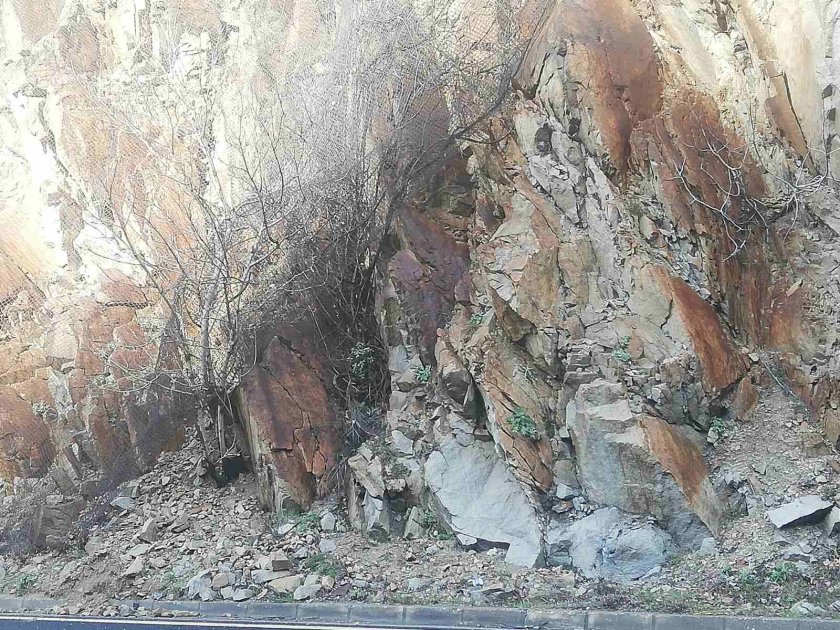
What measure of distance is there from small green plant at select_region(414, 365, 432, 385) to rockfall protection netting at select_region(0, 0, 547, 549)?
125 centimetres

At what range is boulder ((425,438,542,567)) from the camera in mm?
6699

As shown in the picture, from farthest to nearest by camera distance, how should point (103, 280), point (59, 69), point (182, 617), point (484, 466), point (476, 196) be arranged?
point (59, 69) → point (103, 280) → point (476, 196) → point (484, 466) → point (182, 617)

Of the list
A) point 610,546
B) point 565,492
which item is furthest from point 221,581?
point 610,546

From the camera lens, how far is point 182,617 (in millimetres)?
6535

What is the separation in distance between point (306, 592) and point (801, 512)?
4.34 meters

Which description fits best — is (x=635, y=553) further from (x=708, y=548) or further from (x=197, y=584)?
(x=197, y=584)

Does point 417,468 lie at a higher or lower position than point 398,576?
higher

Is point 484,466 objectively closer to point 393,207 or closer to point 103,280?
point 393,207

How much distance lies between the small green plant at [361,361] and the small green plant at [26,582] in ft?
13.6

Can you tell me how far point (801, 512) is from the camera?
609 cm

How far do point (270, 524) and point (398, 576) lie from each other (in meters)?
1.78

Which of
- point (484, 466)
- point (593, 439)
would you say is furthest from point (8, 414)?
point (593, 439)

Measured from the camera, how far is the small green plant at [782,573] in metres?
5.67

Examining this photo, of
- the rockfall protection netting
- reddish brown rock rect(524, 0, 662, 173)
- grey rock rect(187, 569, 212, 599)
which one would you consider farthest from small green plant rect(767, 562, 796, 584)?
the rockfall protection netting
